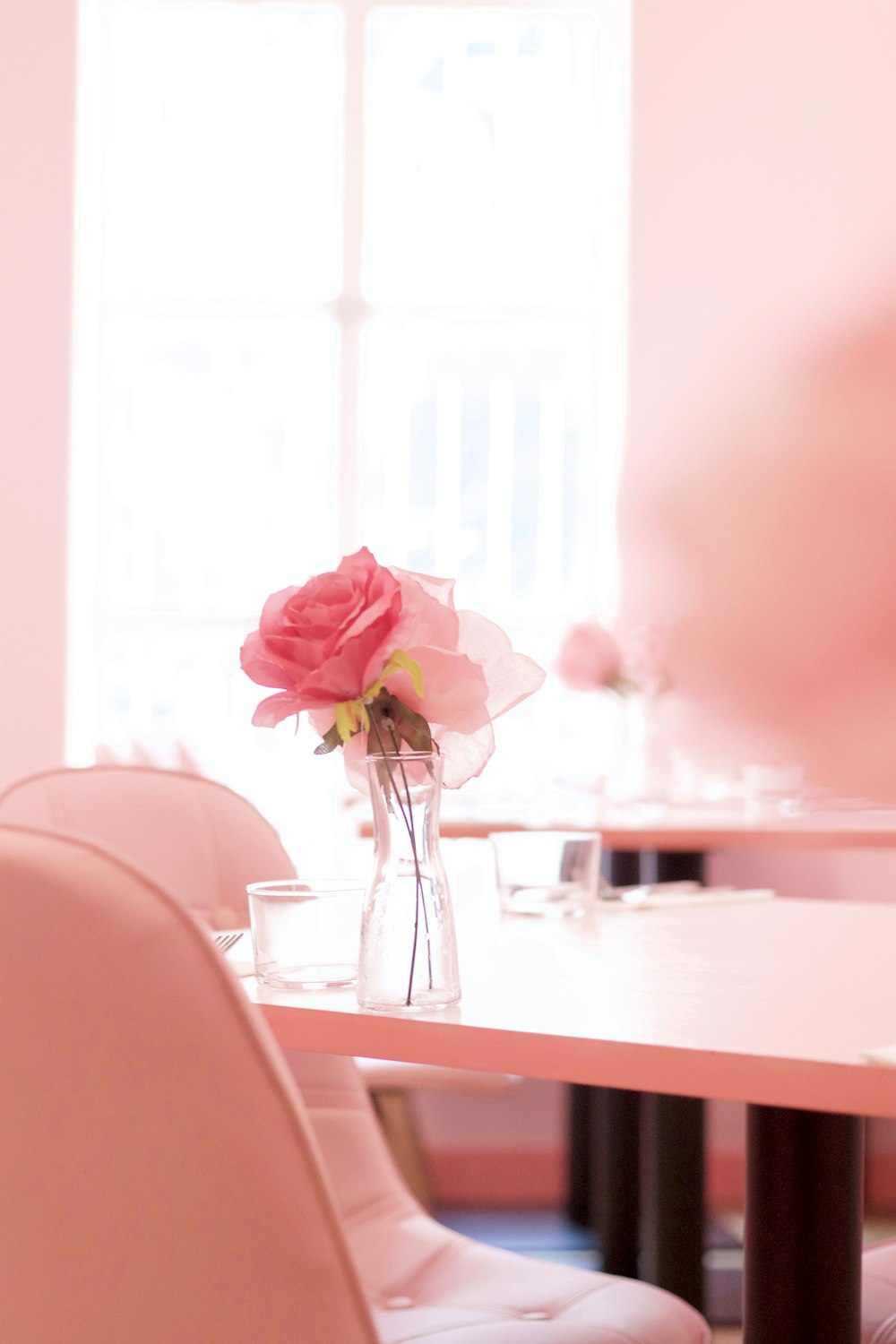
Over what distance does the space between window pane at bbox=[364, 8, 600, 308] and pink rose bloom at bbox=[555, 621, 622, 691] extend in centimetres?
123

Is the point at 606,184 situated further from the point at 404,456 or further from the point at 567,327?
the point at 404,456

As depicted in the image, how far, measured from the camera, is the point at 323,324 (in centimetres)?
405

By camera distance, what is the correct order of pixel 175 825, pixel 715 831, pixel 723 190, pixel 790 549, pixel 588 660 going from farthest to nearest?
pixel 723 190 → pixel 790 549 → pixel 588 660 → pixel 715 831 → pixel 175 825

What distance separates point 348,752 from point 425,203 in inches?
133

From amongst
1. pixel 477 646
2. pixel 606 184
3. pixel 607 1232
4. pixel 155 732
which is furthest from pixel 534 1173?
pixel 477 646

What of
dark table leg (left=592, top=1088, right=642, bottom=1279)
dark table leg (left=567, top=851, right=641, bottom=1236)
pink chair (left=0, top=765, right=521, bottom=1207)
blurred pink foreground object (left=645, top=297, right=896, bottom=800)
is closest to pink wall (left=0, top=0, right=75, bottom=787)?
blurred pink foreground object (left=645, top=297, right=896, bottom=800)

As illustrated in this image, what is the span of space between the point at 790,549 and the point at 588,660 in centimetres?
59

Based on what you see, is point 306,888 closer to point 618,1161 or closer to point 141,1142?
point 141,1142

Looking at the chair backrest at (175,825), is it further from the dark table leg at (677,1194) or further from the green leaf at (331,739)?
the dark table leg at (677,1194)

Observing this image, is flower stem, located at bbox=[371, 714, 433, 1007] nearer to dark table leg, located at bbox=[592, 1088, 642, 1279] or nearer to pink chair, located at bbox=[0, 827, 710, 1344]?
pink chair, located at bbox=[0, 827, 710, 1344]

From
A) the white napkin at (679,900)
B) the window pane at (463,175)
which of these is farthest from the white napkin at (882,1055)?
the window pane at (463,175)

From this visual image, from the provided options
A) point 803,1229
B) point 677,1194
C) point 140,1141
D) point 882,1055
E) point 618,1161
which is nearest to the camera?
point 140,1141

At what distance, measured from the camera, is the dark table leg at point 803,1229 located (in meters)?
0.99

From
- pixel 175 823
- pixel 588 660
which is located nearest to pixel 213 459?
pixel 588 660
